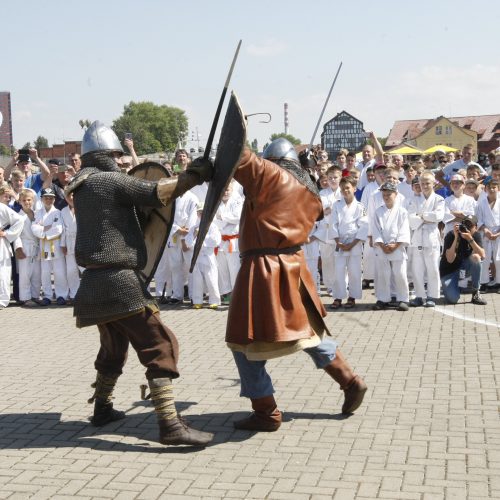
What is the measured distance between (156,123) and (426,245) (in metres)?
110

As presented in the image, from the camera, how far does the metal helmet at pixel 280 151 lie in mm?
5453

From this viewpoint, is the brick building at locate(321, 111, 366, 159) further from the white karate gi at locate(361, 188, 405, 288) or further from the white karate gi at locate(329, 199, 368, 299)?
the white karate gi at locate(329, 199, 368, 299)

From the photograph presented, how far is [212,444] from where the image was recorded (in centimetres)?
513

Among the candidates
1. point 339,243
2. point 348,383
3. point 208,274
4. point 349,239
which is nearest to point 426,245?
point 349,239

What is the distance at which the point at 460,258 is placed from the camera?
10812 mm

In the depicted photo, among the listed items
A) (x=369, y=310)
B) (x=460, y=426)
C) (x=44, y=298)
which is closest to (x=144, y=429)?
(x=460, y=426)

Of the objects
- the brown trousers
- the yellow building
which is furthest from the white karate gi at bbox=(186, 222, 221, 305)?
the yellow building

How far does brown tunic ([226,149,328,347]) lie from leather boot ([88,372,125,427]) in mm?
931

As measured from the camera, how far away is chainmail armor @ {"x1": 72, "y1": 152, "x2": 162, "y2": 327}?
499cm

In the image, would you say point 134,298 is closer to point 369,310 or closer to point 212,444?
point 212,444

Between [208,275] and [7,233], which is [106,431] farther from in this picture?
[7,233]

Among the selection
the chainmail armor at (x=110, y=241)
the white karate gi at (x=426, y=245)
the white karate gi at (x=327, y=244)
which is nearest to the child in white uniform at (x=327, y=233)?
the white karate gi at (x=327, y=244)

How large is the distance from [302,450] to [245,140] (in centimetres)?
192

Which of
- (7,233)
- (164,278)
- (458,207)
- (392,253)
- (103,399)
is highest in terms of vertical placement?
(458,207)
